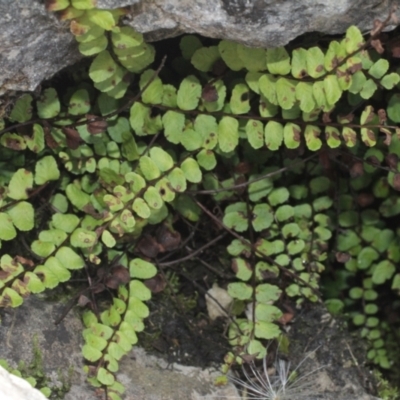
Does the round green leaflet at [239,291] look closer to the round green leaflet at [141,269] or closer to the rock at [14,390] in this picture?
the round green leaflet at [141,269]

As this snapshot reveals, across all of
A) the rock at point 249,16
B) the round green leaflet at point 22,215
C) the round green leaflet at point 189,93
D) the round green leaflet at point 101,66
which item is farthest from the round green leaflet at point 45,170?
the rock at point 249,16

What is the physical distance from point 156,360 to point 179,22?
1.33 m

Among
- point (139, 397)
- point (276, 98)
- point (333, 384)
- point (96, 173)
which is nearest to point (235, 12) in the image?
point (276, 98)

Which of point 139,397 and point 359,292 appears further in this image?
point 359,292

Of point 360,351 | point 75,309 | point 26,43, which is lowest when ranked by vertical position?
point 360,351

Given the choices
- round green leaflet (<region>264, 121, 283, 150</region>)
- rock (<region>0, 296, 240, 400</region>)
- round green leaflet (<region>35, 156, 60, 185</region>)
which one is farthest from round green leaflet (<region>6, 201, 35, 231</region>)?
round green leaflet (<region>264, 121, 283, 150</region>)

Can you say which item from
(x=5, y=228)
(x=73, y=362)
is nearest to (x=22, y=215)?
(x=5, y=228)

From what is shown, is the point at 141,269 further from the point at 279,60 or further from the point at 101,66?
the point at 279,60

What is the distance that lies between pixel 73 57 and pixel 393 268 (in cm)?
158

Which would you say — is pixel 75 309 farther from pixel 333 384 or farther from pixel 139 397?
pixel 333 384

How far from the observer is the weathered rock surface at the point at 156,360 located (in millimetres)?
2393

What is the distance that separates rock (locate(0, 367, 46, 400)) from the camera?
173 cm

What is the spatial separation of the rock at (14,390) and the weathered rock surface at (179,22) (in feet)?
2.84

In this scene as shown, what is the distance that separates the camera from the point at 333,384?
2.80 metres
